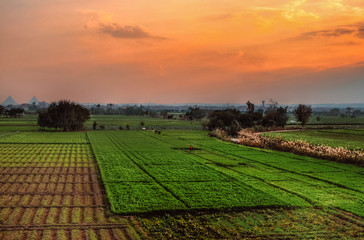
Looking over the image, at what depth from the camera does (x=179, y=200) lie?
18.0 meters

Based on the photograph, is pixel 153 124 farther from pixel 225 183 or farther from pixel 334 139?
pixel 225 183

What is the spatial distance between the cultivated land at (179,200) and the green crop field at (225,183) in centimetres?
6

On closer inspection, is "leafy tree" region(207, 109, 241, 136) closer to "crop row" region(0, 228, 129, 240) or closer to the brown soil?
the brown soil

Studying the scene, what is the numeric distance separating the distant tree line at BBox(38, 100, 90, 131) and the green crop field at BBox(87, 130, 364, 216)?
47947 mm

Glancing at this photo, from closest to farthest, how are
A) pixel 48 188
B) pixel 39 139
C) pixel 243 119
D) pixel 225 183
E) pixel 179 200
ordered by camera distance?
pixel 179 200, pixel 48 188, pixel 225 183, pixel 39 139, pixel 243 119

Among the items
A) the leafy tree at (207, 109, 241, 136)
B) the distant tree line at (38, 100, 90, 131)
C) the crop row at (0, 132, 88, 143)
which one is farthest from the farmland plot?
the distant tree line at (38, 100, 90, 131)

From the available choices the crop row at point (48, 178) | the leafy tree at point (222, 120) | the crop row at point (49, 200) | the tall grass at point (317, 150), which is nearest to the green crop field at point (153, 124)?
the leafy tree at point (222, 120)

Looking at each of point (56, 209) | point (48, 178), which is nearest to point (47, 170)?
point (48, 178)

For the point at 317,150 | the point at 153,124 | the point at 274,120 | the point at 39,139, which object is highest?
the point at 274,120

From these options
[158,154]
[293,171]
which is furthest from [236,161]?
[158,154]

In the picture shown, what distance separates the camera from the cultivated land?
13805 millimetres

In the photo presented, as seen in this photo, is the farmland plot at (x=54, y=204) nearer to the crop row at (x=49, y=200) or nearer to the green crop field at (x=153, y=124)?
the crop row at (x=49, y=200)

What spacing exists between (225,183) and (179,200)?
17.4ft

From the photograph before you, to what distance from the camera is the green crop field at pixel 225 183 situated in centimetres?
1753
